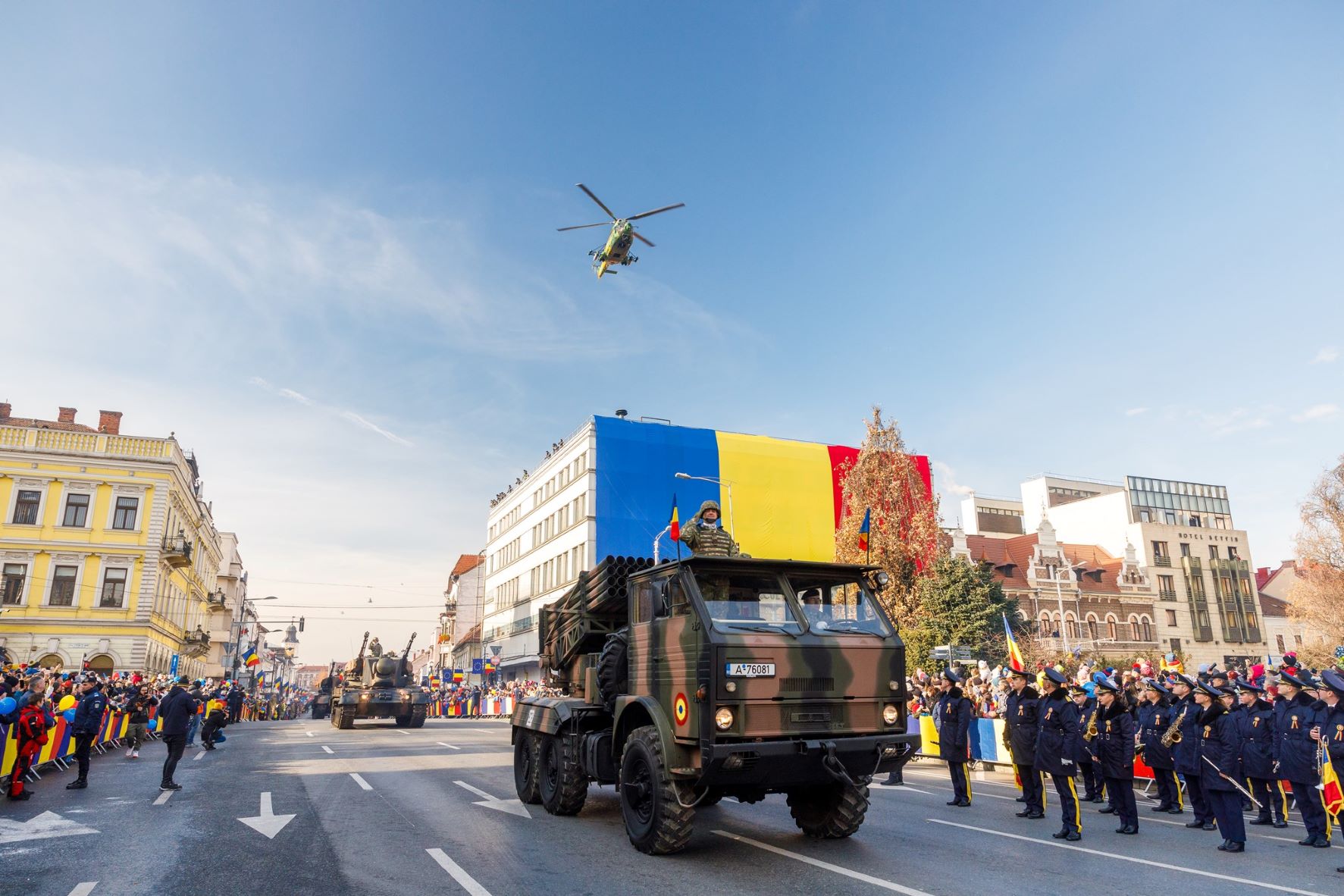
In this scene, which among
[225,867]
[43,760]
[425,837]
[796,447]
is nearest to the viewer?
[225,867]

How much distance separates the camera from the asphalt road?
7051mm

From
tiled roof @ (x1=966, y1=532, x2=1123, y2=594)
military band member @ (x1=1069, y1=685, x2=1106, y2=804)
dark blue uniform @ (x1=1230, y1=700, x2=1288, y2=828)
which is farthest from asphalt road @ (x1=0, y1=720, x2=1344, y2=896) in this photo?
tiled roof @ (x1=966, y1=532, x2=1123, y2=594)

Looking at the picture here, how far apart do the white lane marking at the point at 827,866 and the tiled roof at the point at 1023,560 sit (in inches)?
2364

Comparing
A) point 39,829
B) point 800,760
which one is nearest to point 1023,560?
point 800,760

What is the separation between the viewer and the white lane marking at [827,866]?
22.2 ft

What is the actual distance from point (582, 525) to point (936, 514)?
24304mm

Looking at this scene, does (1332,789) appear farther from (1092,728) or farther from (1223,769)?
(1092,728)

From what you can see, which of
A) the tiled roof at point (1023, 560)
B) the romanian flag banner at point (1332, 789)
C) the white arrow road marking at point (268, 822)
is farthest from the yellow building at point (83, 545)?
the tiled roof at point (1023, 560)

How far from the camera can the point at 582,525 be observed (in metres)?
→ 54.3

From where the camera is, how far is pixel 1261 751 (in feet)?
36.6

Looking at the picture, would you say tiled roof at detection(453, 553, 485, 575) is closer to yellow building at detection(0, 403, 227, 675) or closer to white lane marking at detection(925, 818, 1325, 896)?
yellow building at detection(0, 403, 227, 675)

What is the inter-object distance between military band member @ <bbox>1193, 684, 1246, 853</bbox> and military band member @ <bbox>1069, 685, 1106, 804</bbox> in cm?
146

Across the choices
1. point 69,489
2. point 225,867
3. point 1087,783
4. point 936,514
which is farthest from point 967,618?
point 69,489

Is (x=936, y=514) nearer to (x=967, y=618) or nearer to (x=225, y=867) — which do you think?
(x=967, y=618)
